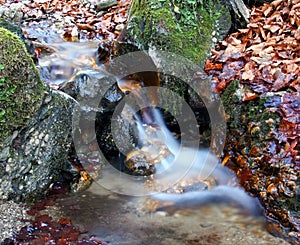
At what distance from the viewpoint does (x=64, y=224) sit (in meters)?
3.32

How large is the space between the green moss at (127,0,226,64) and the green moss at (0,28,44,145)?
6.71 feet

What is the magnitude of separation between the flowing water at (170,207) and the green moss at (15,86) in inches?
38.6

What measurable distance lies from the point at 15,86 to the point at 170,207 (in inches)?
78.2

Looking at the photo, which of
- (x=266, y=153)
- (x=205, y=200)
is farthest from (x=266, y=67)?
(x=205, y=200)

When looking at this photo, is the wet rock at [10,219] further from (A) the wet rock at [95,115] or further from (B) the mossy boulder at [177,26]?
(B) the mossy boulder at [177,26]

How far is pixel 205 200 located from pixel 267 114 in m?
1.21

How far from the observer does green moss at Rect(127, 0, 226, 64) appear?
494cm

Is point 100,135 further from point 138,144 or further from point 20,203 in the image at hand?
point 20,203

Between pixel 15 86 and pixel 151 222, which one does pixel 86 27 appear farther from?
pixel 151 222

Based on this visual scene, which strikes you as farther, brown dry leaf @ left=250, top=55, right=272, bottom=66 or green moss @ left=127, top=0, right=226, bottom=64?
green moss @ left=127, top=0, right=226, bottom=64

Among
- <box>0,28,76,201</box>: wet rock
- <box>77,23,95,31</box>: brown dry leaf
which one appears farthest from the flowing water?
<box>77,23,95,31</box>: brown dry leaf

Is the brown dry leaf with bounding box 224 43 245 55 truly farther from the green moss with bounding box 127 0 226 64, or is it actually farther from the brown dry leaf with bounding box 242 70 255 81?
the brown dry leaf with bounding box 242 70 255 81

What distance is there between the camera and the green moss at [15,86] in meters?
3.21

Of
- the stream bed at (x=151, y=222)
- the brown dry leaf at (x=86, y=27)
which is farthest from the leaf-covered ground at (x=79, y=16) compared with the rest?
the stream bed at (x=151, y=222)
